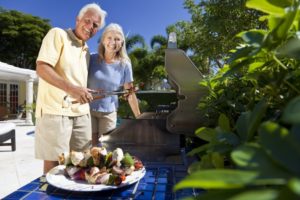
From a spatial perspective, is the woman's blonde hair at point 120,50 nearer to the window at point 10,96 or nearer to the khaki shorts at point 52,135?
the khaki shorts at point 52,135

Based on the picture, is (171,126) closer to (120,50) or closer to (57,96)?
(57,96)

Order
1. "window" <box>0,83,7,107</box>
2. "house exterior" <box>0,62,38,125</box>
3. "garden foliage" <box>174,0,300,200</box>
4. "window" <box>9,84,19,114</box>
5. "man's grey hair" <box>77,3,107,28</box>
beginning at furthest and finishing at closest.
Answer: "window" <box>9,84,19,114</box>, "window" <box>0,83,7,107</box>, "house exterior" <box>0,62,38,125</box>, "man's grey hair" <box>77,3,107,28</box>, "garden foliage" <box>174,0,300,200</box>

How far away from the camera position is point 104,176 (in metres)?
1.03

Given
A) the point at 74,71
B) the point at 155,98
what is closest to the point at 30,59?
the point at 155,98

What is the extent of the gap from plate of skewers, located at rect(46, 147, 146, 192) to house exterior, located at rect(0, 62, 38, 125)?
12.4 meters

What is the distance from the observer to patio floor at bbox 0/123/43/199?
13.7 feet

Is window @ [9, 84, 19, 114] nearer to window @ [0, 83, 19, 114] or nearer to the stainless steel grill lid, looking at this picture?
window @ [0, 83, 19, 114]

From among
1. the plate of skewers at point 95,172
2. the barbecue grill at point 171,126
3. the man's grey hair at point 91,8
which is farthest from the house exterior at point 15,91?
the plate of skewers at point 95,172

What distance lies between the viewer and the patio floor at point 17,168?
4171mm

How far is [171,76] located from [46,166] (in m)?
1.10

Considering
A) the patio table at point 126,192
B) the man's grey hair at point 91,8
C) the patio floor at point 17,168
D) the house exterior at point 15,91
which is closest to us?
the patio table at point 126,192

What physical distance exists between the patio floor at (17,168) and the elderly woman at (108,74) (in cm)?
113

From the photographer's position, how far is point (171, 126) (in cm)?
160

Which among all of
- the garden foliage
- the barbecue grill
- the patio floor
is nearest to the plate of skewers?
the barbecue grill
